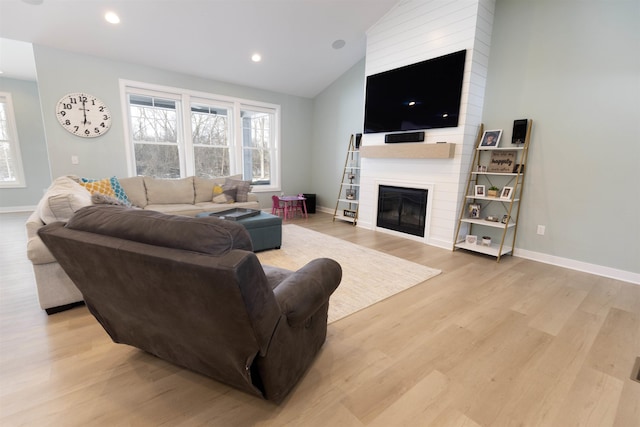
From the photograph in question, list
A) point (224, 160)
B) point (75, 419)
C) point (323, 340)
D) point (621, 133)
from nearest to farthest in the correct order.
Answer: point (75, 419)
point (323, 340)
point (621, 133)
point (224, 160)

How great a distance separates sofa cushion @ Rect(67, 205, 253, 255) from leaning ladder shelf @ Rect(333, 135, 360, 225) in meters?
4.27

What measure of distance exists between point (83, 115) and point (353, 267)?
14.8 feet

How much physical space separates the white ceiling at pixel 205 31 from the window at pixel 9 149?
77cm

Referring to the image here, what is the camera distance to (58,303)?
6.84 feet

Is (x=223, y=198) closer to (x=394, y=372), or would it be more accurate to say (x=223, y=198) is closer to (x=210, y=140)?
(x=210, y=140)

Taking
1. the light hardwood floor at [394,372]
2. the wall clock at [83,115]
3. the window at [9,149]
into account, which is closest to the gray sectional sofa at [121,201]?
the light hardwood floor at [394,372]

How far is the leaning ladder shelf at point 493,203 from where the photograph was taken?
3.43 metres

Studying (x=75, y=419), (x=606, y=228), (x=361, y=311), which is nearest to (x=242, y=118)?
(x=361, y=311)

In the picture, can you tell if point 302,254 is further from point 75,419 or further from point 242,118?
point 242,118

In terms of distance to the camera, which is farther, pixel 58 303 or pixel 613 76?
pixel 613 76

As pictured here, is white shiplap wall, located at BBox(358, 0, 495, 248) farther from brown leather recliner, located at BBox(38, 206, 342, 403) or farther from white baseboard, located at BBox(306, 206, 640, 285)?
brown leather recliner, located at BBox(38, 206, 342, 403)

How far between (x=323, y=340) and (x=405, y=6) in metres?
4.53

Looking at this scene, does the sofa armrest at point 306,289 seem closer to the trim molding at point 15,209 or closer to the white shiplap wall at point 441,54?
the white shiplap wall at point 441,54

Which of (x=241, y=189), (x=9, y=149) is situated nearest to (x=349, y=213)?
(x=241, y=189)
